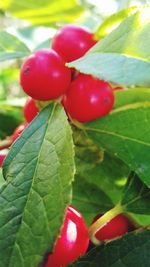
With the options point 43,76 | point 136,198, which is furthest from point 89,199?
point 43,76

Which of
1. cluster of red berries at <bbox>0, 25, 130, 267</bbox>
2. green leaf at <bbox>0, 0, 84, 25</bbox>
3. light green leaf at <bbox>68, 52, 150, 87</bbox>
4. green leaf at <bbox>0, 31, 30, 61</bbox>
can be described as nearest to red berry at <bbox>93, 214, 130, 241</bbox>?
cluster of red berries at <bbox>0, 25, 130, 267</bbox>

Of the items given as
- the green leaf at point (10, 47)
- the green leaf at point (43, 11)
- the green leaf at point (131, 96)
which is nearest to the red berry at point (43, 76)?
the green leaf at point (131, 96)

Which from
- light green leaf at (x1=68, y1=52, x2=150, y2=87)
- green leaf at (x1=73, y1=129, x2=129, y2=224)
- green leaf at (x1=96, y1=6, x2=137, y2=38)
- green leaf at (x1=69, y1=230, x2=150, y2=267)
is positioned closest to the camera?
light green leaf at (x1=68, y1=52, x2=150, y2=87)

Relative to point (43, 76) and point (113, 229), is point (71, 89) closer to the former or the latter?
point (43, 76)

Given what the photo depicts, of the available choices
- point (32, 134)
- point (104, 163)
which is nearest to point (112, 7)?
point (104, 163)

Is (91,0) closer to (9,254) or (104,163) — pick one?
(104,163)

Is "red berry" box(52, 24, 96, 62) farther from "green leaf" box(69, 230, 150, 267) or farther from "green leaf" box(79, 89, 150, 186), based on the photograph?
"green leaf" box(69, 230, 150, 267)
